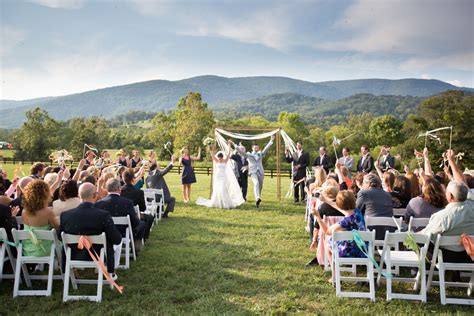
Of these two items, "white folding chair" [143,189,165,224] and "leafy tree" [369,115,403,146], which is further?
"leafy tree" [369,115,403,146]

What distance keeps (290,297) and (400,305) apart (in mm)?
1367

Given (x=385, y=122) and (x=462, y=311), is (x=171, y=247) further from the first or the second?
(x=385, y=122)

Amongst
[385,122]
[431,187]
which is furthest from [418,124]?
[431,187]

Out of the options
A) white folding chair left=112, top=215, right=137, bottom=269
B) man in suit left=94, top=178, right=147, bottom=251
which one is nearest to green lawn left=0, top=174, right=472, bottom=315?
white folding chair left=112, top=215, right=137, bottom=269

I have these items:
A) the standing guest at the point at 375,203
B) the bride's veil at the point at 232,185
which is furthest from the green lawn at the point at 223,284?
the bride's veil at the point at 232,185

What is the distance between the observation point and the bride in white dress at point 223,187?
12883 mm

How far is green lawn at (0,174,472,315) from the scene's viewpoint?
16.0 feet

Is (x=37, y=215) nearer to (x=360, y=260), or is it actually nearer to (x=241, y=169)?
(x=360, y=260)

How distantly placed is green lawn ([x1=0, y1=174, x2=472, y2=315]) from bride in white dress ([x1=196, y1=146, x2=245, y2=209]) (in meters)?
3.54

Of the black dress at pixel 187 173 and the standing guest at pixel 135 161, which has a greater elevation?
the standing guest at pixel 135 161

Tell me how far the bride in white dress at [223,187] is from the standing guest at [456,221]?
8171 millimetres

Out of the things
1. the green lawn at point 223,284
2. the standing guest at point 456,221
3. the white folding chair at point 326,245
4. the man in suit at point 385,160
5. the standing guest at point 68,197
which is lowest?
the green lawn at point 223,284

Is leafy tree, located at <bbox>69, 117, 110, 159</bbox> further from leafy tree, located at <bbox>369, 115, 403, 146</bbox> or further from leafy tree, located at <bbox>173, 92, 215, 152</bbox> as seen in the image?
leafy tree, located at <bbox>369, 115, 403, 146</bbox>

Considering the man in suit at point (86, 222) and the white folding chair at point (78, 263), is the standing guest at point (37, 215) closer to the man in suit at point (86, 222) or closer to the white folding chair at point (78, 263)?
the man in suit at point (86, 222)
